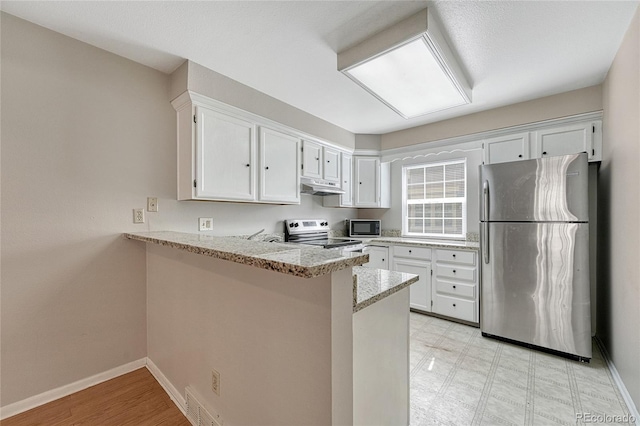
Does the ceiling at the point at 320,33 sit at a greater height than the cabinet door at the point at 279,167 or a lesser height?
greater

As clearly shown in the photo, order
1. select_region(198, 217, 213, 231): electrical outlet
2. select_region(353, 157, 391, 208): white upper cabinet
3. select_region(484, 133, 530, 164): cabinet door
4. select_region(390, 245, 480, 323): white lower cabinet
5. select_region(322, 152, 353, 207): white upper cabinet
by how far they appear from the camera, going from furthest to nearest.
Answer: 1. select_region(353, 157, 391, 208): white upper cabinet
2. select_region(322, 152, 353, 207): white upper cabinet
3. select_region(390, 245, 480, 323): white lower cabinet
4. select_region(484, 133, 530, 164): cabinet door
5. select_region(198, 217, 213, 231): electrical outlet

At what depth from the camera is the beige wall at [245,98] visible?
7.07 ft

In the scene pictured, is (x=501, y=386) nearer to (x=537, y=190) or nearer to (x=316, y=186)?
(x=537, y=190)

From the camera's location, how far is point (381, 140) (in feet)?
13.3

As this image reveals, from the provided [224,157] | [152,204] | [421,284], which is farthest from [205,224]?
[421,284]

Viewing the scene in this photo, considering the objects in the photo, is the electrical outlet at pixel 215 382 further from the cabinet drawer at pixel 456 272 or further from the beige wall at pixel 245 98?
the cabinet drawer at pixel 456 272

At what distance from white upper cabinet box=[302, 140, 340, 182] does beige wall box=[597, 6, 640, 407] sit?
2.62 meters

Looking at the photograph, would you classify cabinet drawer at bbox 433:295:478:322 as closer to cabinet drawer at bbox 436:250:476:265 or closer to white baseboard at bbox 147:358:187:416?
cabinet drawer at bbox 436:250:476:265

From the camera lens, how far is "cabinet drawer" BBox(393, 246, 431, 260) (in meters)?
3.27

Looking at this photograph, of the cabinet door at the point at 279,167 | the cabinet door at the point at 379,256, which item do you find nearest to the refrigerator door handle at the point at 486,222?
the cabinet door at the point at 379,256

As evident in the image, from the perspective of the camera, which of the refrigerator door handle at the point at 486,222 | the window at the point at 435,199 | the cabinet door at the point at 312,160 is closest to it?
the refrigerator door handle at the point at 486,222

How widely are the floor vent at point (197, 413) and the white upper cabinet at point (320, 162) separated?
7.55ft

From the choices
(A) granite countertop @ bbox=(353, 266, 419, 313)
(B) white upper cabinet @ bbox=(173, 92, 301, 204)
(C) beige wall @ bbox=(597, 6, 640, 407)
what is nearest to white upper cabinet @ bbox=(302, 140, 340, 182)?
(B) white upper cabinet @ bbox=(173, 92, 301, 204)

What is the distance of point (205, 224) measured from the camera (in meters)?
2.51
